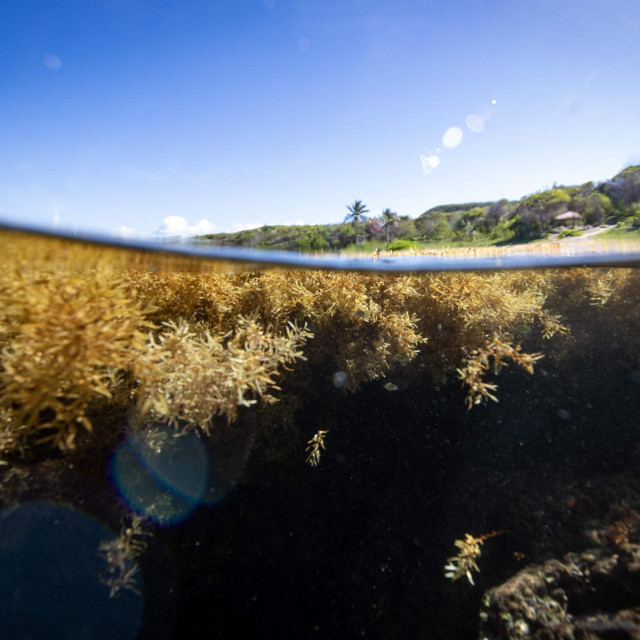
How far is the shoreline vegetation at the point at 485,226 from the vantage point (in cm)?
427

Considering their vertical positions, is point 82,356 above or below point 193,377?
above

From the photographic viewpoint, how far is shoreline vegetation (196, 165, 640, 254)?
14.0 ft

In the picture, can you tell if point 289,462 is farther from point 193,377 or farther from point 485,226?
point 485,226

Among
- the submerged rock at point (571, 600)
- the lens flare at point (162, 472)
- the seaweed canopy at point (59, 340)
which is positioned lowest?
the submerged rock at point (571, 600)

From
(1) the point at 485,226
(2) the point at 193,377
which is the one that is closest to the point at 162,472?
(2) the point at 193,377

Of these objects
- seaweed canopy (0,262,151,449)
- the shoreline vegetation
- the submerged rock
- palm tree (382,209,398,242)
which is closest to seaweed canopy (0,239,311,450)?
seaweed canopy (0,262,151,449)

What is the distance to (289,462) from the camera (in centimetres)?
395

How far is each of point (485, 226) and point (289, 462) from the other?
4469 millimetres

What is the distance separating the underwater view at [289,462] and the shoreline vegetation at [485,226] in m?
0.55

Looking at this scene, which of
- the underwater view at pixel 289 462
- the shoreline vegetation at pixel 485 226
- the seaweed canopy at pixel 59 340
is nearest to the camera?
the seaweed canopy at pixel 59 340

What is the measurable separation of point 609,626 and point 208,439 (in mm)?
4187

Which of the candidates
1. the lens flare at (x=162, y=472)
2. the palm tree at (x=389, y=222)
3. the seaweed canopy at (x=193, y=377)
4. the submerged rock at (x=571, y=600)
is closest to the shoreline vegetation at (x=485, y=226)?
the palm tree at (x=389, y=222)

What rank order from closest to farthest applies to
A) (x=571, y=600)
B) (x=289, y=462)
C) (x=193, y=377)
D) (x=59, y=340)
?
(x=59, y=340)
(x=193, y=377)
(x=571, y=600)
(x=289, y=462)

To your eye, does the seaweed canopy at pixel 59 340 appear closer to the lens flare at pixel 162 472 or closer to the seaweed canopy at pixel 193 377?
the seaweed canopy at pixel 193 377
